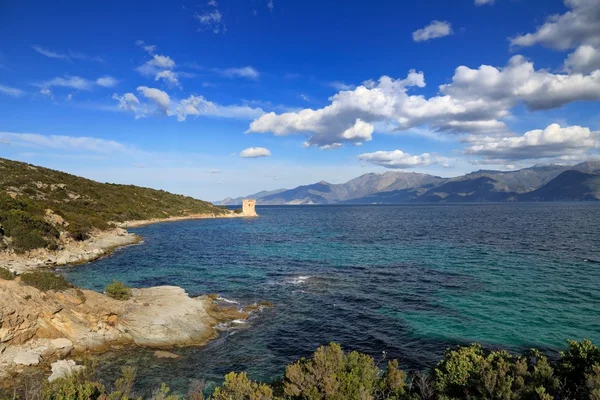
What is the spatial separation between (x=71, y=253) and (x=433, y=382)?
196 feet

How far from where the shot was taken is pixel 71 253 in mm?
55031

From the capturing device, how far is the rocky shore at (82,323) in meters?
21.2

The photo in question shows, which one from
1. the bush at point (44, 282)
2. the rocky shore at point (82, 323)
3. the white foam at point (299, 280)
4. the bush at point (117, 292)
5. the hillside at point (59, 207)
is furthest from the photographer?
the hillside at point (59, 207)

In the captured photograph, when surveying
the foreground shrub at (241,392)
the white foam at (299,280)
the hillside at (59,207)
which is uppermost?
the hillside at (59,207)

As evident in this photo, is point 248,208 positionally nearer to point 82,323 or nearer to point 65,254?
point 65,254

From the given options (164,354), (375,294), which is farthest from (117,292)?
(375,294)

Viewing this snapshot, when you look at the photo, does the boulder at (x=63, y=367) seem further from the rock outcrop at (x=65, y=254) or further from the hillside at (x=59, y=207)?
the hillside at (x=59, y=207)

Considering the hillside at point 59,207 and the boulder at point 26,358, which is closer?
the boulder at point 26,358

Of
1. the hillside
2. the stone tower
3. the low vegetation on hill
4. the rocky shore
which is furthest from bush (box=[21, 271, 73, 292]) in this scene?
the stone tower

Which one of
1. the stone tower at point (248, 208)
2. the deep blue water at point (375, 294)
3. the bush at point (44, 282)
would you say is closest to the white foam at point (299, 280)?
the deep blue water at point (375, 294)

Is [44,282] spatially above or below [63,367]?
above

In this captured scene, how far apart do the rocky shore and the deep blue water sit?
2043mm

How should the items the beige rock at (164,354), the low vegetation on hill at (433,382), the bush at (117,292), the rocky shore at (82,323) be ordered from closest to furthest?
the low vegetation on hill at (433,382), the rocky shore at (82,323), the beige rock at (164,354), the bush at (117,292)

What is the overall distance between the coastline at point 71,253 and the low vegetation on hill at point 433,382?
1296 inches
